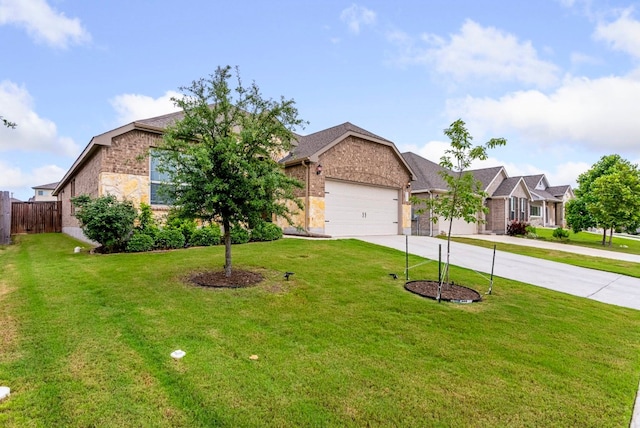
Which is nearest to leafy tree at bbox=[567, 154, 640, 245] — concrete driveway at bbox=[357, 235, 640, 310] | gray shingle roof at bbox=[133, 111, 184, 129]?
concrete driveway at bbox=[357, 235, 640, 310]

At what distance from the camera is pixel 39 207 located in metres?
20.0

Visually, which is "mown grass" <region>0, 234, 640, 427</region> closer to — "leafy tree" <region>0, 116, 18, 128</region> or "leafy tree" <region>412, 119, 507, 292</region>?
"leafy tree" <region>412, 119, 507, 292</region>

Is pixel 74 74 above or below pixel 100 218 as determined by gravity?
above

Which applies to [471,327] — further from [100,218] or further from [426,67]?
[426,67]

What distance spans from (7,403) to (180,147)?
4.40 m

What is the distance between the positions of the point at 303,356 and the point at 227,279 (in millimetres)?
3633

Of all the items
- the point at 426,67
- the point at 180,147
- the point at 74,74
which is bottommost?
the point at 180,147

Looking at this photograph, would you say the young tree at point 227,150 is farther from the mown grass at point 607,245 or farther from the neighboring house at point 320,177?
the mown grass at point 607,245

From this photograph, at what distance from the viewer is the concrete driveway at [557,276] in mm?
7438

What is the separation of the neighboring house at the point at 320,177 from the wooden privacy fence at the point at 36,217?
1155mm

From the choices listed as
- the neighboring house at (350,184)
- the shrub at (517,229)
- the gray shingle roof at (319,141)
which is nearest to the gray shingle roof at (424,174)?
the neighboring house at (350,184)

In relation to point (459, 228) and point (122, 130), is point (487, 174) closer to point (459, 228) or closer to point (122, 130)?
point (459, 228)

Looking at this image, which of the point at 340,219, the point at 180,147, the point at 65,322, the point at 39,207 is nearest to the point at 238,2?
the point at 180,147

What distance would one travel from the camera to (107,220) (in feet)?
30.3
